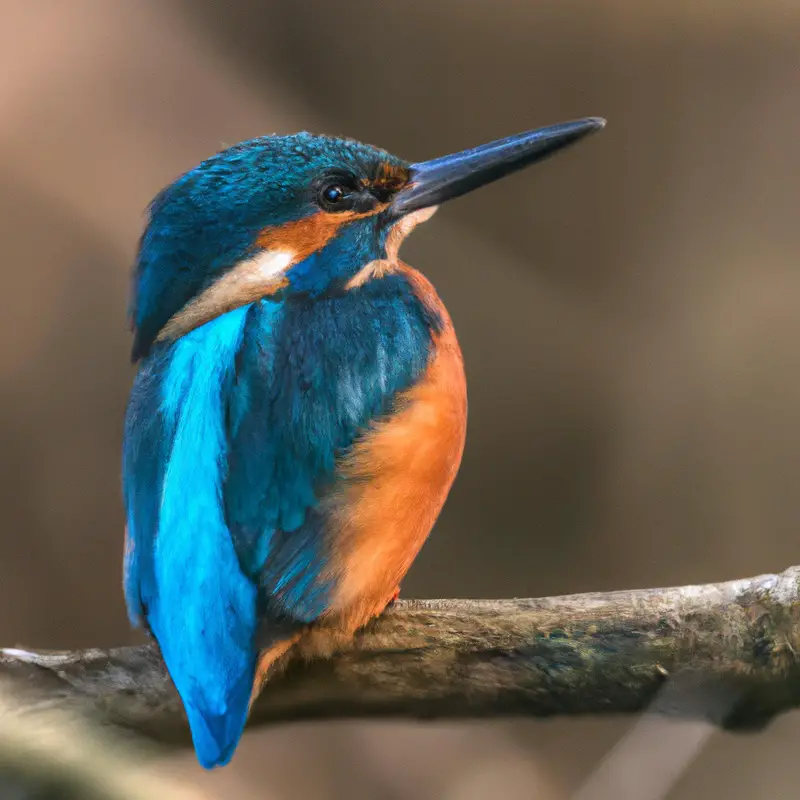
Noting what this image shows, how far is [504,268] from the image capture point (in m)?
1.15

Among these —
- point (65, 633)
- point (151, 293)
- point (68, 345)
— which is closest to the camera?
point (151, 293)

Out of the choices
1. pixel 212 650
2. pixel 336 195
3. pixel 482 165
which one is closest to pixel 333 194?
pixel 336 195

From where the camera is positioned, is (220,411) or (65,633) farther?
(65,633)

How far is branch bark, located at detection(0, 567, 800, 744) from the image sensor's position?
28.5 inches

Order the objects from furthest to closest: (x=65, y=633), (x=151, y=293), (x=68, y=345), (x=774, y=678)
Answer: (x=68, y=345)
(x=65, y=633)
(x=151, y=293)
(x=774, y=678)

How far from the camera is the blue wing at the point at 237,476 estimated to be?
698 mm

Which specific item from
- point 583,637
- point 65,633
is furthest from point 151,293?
point 583,637

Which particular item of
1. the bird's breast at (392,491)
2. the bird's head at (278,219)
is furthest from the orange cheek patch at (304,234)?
the bird's breast at (392,491)

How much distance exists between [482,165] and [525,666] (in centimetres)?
52

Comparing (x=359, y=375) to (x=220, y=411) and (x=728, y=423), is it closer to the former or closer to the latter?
(x=220, y=411)

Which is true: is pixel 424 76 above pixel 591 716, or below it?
above

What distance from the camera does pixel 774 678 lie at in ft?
2.31

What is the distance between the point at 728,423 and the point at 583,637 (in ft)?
1.45

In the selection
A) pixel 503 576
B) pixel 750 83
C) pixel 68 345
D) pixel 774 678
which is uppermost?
pixel 750 83
